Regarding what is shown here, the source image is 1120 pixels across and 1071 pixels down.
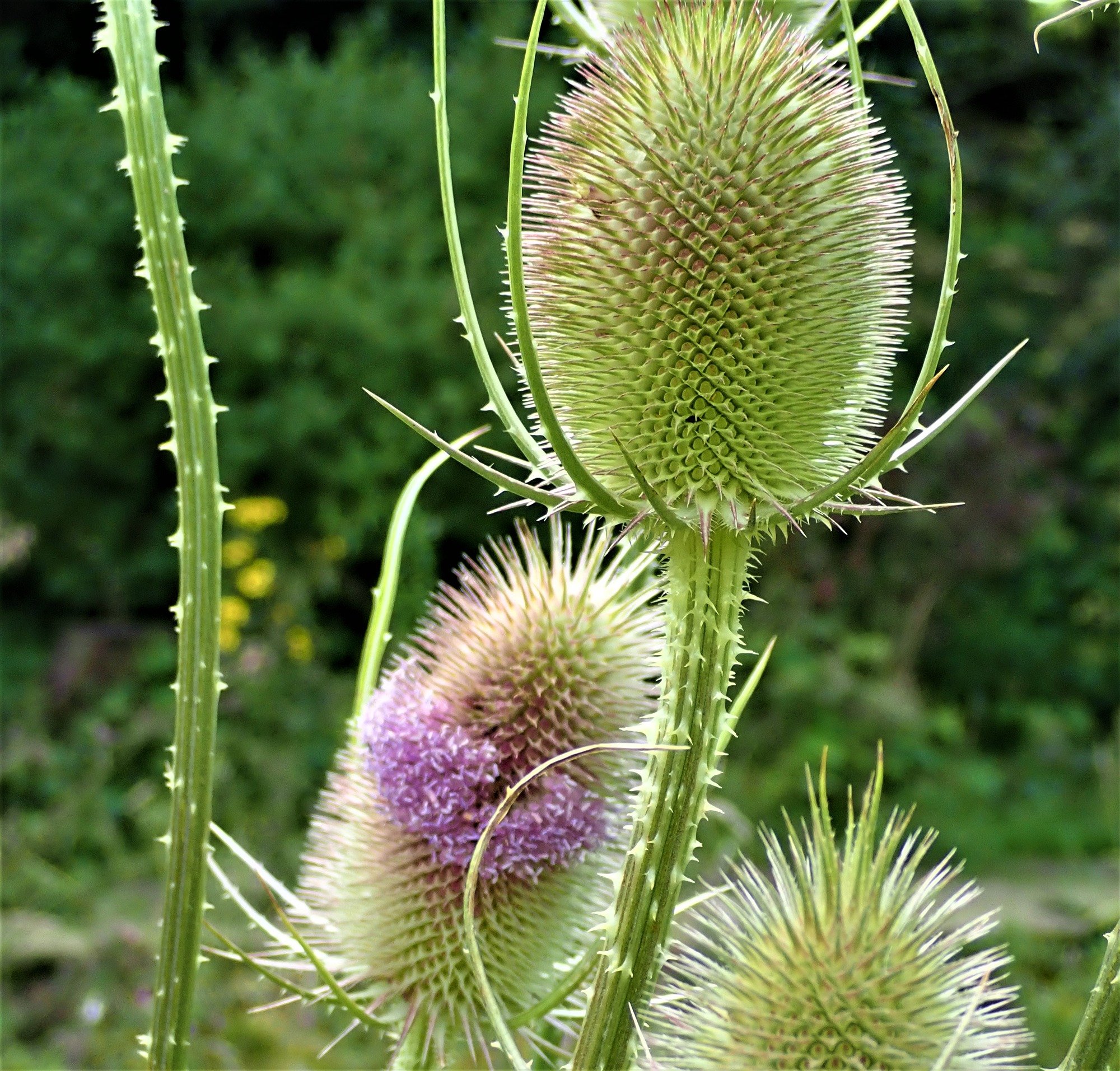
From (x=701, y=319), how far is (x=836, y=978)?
2.12 ft

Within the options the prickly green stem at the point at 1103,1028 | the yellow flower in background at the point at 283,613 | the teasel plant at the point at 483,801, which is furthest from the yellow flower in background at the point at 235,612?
the prickly green stem at the point at 1103,1028

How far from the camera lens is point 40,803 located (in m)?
5.19

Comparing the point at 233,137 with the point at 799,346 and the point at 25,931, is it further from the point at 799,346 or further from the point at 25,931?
the point at 799,346

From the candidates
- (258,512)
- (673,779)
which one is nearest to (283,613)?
(258,512)

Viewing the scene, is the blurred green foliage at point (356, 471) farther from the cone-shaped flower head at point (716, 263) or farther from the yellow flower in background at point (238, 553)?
the cone-shaped flower head at point (716, 263)

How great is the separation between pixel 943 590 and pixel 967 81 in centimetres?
287

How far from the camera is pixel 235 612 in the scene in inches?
218

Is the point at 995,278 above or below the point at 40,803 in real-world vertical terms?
above

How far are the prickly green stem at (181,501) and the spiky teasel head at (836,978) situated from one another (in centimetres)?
47

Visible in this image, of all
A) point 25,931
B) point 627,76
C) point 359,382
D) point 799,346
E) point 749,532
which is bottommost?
point 25,931

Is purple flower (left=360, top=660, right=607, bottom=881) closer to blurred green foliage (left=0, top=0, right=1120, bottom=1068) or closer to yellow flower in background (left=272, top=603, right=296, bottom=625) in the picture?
blurred green foliage (left=0, top=0, right=1120, bottom=1068)

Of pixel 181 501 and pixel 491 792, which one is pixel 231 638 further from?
pixel 181 501

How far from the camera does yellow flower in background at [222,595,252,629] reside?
5527 millimetres

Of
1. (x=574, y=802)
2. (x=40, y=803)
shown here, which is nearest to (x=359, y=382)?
(x=40, y=803)
